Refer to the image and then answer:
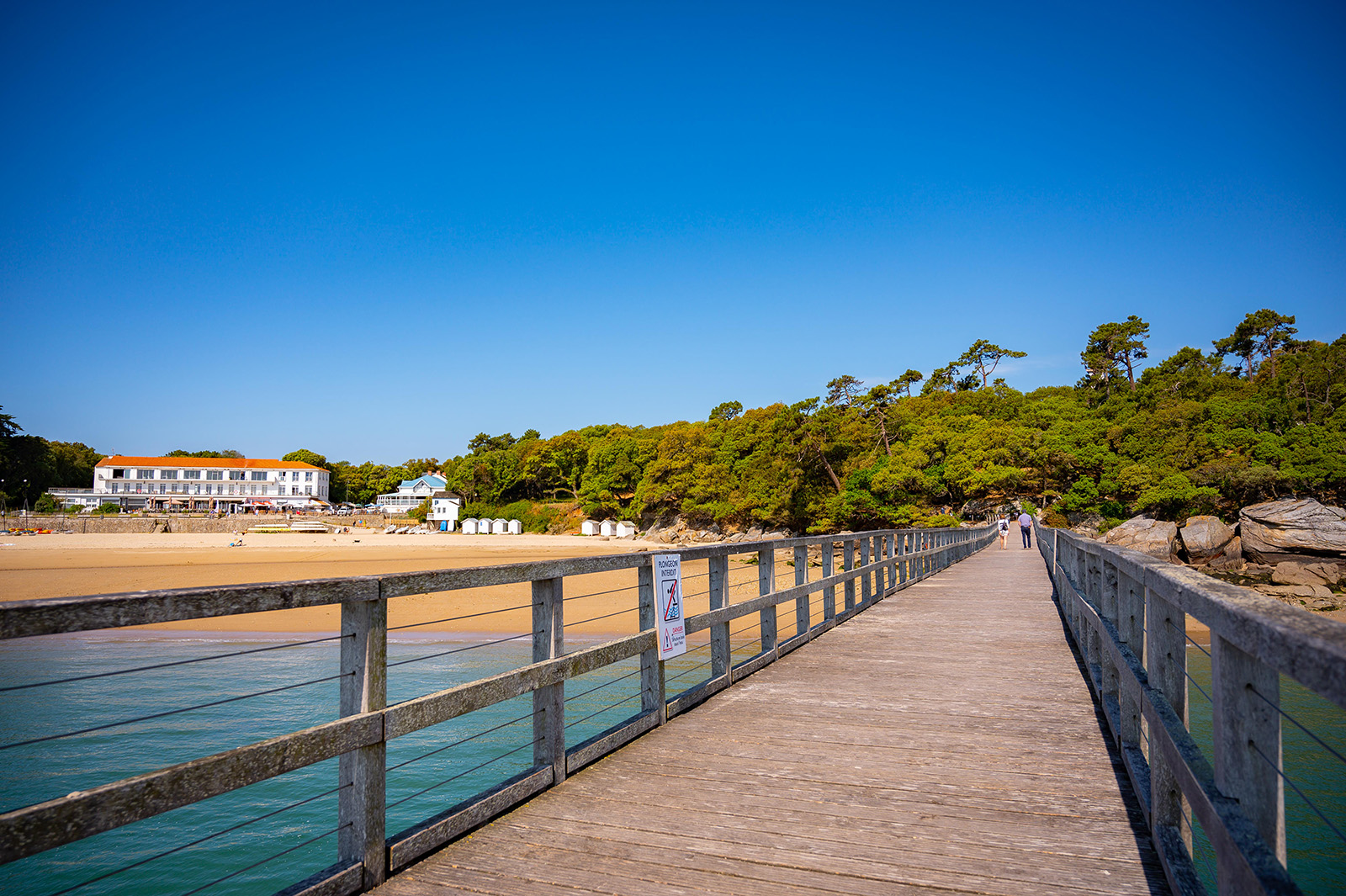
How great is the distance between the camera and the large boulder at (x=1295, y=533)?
37.2 metres

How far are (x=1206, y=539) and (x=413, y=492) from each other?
10134 centimetres

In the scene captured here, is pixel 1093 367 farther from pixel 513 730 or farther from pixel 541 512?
pixel 513 730

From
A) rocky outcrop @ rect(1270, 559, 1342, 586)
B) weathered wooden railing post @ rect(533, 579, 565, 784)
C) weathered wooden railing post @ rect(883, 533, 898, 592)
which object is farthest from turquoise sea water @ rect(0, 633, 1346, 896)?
rocky outcrop @ rect(1270, 559, 1342, 586)

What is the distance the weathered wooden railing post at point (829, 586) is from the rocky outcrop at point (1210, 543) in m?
38.4

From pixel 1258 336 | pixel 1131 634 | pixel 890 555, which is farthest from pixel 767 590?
pixel 1258 336

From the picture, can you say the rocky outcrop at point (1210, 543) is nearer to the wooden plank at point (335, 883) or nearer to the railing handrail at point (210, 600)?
the railing handrail at point (210, 600)

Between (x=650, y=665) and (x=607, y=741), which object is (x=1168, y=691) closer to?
(x=607, y=741)

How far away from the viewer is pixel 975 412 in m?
79.2

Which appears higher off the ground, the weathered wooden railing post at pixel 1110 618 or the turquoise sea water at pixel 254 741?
the weathered wooden railing post at pixel 1110 618

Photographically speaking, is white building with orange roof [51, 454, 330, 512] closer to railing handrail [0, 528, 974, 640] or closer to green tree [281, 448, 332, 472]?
green tree [281, 448, 332, 472]

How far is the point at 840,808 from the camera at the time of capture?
3.92 metres

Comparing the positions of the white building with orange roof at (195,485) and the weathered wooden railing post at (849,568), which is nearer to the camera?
the weathered wooden railing post at (849,568)

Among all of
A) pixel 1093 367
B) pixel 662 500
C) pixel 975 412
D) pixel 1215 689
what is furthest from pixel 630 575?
pixel 1093 367

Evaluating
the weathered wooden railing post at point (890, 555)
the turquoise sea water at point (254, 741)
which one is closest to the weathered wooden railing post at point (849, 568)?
the turquoise sea water at point (254, 741)
